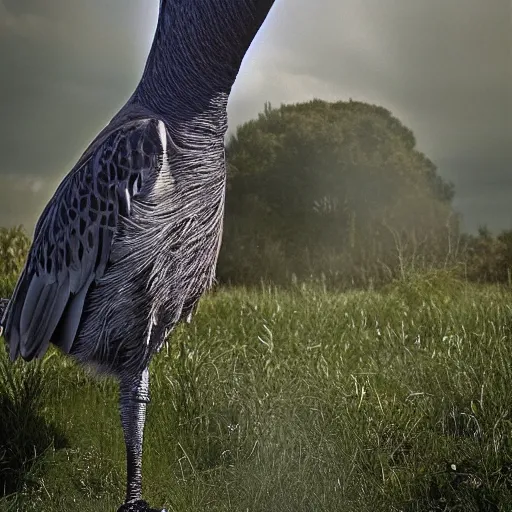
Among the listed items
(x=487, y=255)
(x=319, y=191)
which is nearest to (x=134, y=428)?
(x=319, y=191)

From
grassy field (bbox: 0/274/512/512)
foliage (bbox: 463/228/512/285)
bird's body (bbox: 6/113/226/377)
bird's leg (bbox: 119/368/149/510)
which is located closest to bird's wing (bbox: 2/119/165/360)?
bird's body (bbox: 6/113/226/377)

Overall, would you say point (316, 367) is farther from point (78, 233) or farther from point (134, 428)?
point (78, 233)

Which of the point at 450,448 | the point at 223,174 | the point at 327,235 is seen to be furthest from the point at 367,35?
the point at 450,448

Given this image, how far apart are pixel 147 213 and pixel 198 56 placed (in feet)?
1.20

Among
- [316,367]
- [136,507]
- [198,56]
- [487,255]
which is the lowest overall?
[136,507]

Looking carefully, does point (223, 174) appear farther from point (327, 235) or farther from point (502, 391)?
point (502, 391)

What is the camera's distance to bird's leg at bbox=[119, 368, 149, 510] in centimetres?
191

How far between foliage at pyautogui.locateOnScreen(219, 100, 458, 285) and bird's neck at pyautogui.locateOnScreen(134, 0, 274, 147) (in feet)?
1.51

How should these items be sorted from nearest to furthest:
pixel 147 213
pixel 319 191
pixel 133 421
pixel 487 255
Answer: pixel 147 213 < pixel 133 421 < pixel 319 191 < pixel 487 255

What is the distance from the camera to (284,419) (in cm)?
221

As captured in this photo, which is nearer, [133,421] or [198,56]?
[198,56]

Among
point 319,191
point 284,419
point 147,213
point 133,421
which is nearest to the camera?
point 147,213

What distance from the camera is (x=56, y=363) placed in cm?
227

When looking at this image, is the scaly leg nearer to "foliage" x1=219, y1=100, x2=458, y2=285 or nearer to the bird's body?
the bird's body
